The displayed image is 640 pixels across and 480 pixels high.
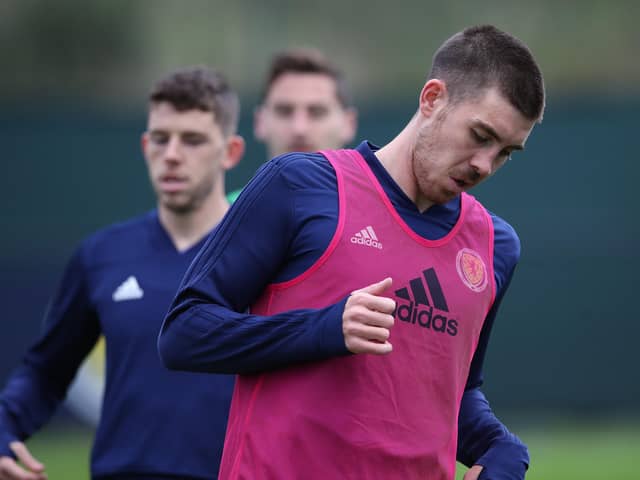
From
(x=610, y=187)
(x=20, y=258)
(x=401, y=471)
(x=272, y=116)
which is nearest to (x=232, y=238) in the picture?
(x=401, y=471)

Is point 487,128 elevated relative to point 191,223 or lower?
elevated

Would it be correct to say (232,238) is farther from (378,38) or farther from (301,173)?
(378,38)

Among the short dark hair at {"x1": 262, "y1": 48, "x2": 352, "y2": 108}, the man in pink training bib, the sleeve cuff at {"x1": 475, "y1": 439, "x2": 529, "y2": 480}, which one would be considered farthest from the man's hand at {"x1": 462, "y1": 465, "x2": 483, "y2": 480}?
the short dark hair at {"x1": 262, "y1": 48, "x2": 352, "y2": 108}

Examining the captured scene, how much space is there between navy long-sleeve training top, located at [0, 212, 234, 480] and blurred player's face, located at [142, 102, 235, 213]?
0.17 m

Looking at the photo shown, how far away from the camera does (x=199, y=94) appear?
201 inches

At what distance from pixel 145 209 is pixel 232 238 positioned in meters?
9.68

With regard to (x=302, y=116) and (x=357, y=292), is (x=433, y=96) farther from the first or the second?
(x=302, y=116)

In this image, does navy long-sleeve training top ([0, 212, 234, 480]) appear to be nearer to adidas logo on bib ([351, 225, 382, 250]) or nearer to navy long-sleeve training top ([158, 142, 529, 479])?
navy long-sleeve training top ([158, 142, 529, 479])

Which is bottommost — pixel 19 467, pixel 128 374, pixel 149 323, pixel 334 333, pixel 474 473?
pixel 19 467

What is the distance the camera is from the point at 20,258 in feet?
39.6

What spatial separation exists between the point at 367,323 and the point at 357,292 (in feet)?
0.30

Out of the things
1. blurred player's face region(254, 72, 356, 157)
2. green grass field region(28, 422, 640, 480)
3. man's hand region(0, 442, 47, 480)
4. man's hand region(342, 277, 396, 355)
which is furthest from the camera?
green grass field region(28, 422, 640, 480)

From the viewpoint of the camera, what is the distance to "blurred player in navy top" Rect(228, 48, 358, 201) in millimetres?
6165

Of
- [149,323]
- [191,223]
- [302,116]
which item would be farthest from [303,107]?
[149,323]
